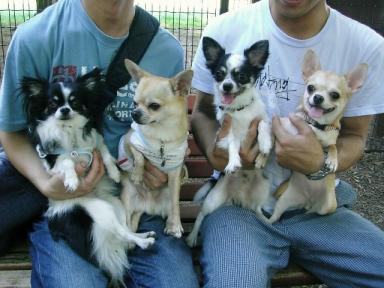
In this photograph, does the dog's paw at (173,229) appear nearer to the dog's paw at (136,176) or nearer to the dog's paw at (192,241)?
the dog's paw at (192,241)

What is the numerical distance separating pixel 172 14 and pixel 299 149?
329 centimetres

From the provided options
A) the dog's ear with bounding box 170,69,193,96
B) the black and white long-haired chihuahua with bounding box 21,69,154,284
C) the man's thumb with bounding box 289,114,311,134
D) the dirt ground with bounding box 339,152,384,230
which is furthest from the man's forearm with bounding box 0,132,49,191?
the dirt ground with bounding box 339,152,384,230

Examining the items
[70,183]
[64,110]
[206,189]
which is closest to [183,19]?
[206,189]

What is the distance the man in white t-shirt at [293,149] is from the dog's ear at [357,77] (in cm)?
11

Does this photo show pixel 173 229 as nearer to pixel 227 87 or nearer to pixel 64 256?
pixel 64 256

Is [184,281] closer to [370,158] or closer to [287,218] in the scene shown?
[287,218]

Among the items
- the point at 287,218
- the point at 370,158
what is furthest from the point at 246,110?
the point at 370,158

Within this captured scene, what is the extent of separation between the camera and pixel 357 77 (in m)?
2.13

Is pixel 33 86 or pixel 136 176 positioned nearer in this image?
pixel 33 86

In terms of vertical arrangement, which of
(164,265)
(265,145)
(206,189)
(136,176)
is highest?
(265,145)

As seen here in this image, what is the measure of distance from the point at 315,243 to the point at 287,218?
0.21m

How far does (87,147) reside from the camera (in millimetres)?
2191

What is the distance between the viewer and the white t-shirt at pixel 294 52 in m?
2.22

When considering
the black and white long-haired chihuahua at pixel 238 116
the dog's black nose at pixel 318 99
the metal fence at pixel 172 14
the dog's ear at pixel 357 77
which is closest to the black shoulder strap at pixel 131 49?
the black and white long-haired chihuahua at pixel 238 116
